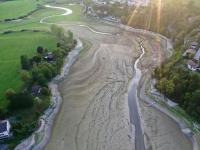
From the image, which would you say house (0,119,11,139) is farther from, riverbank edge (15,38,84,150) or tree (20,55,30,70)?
tree (20,55,30,70)

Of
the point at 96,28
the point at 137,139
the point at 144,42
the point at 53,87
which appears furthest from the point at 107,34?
the point at 137,139

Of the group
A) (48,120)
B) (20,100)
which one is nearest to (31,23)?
(20,100)

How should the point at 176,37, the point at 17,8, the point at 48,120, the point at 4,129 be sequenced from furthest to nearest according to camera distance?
1. the point at 17,8
2. the point at 176,37
3. the point at 48,120
4. the point at 4,129

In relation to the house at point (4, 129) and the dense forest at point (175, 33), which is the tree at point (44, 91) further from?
the dense forest at point (175, 33)

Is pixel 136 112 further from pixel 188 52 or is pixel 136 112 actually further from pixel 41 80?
pixel 41 80

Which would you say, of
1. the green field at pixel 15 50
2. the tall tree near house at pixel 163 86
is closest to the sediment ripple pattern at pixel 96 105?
the tall tree near house at pixel 163 86

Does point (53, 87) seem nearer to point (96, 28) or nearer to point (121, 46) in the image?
point (121, 46)
